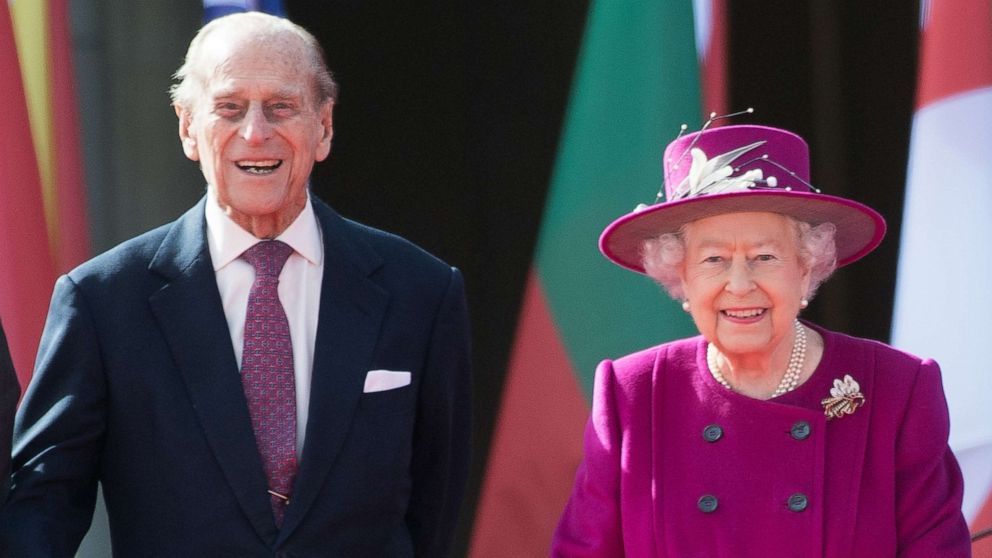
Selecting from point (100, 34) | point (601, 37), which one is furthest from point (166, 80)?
point (601, 37)

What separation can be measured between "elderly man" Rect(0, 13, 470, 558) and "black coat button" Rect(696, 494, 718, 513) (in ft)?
1.98

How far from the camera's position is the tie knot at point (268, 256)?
325 cm

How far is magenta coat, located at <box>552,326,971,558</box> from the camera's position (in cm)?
314

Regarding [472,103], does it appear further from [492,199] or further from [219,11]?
[219,11]

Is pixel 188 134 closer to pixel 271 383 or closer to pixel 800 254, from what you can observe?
pixel 271 383

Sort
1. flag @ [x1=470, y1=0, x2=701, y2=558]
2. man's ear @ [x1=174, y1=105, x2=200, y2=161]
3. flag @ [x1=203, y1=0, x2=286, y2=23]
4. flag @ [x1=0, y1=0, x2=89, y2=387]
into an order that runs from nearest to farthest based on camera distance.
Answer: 1. man's ear @ [x1=174, y1=105, x2=200, y2=161]
2. flag @ [x1=0, y1=0, x2=89, y2=387]
3. flag @ [x1=203, y1=0, x2=286, y2=23]
4. flag @ [x1=470, y1=0, x2=701, y2=558]

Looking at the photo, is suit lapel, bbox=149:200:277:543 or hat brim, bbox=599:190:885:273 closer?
suit lapel, bbox=149:200:277:543

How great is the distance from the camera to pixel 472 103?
4.45 metres

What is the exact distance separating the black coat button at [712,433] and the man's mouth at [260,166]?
1103 mm

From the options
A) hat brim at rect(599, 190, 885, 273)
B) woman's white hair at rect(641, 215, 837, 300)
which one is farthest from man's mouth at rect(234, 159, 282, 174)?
woman's white hair at rect(641, 215, 837, 300)

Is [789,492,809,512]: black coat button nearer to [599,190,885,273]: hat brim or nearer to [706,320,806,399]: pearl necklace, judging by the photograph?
[706,320,806,399]: pearl necklace

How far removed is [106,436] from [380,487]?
0.59 metres

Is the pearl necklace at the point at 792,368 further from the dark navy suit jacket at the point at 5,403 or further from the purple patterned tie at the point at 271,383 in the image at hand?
the dark navy suit jacket at the point at 5,403

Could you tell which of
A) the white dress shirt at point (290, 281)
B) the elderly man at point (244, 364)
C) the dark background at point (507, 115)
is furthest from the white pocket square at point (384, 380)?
the dark background at point (507, 115)
